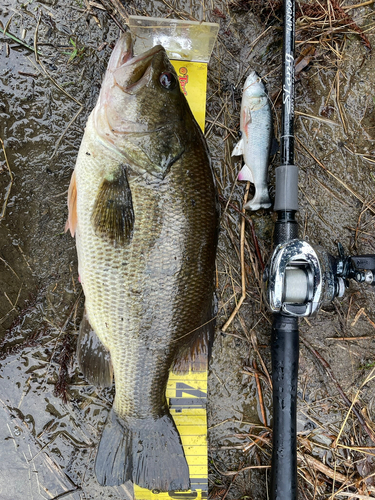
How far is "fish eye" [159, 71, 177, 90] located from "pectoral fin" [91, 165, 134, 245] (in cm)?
50

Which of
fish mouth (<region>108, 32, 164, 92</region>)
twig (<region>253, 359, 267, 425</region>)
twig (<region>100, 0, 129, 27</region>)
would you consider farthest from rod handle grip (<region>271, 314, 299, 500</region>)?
twig (<region>100, 0, 129, 27</region>)

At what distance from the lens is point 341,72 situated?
270cm

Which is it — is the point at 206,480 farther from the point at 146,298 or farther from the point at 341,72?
the point at 341,72

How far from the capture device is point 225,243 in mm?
2596

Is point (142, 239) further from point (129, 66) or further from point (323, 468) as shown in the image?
point (323, 468)

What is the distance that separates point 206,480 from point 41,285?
171 cm

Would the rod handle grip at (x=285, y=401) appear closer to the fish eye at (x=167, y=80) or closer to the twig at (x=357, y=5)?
the fish eye at (x=167, y=80)

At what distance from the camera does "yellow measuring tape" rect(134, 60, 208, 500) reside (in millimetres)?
2291

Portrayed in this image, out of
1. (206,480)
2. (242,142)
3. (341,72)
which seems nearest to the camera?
(206,480)

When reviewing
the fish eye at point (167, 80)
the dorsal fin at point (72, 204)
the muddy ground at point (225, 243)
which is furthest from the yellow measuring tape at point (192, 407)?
the dorsal fin at point (72, 204)

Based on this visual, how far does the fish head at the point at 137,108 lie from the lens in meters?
1.87

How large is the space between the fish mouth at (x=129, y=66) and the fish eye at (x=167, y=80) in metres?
0.08

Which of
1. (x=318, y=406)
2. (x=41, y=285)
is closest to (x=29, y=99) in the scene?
(x=41, y=285)

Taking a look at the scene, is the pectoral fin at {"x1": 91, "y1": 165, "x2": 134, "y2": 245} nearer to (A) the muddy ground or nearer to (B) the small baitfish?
(A) the muddy ground
